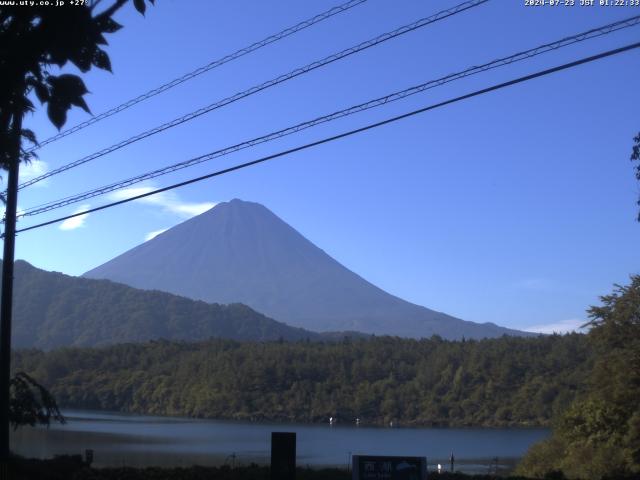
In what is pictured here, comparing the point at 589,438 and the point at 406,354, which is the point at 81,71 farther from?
the point at 406,354

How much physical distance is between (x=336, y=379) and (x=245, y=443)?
126 ft

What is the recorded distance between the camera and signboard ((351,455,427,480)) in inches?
435

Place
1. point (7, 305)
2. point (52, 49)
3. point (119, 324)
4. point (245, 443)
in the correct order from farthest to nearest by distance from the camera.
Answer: point (119, 324)
point (245, 443)
point (7, 305)
point (52, 49)

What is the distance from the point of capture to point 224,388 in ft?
306

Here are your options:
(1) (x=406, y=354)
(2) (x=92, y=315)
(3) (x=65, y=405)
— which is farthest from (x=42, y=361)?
(2) (x=92, y=315)

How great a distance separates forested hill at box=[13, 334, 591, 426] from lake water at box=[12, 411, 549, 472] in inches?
195

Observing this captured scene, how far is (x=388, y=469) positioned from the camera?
1110cm

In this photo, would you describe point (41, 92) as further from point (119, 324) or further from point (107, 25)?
point (119, 324)

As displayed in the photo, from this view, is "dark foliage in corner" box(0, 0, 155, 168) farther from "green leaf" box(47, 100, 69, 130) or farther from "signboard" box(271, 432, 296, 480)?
"signboard" box(271, 432, 296, 480)

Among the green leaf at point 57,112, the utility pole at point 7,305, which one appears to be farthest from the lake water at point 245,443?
the green leaf at point 57,112

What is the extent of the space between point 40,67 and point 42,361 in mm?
86345

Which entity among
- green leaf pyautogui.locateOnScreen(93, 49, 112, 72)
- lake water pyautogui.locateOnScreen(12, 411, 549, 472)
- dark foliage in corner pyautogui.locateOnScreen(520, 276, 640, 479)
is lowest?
lake water pyautogui.locateOnScreen(12, 411, 549, 472)

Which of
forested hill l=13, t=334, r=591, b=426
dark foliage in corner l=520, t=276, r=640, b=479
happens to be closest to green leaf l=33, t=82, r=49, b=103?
dark foliage in corner l=520, t=276, r=640, b=479

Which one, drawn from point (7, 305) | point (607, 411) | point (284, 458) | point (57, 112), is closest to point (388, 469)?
point (284, 458)
